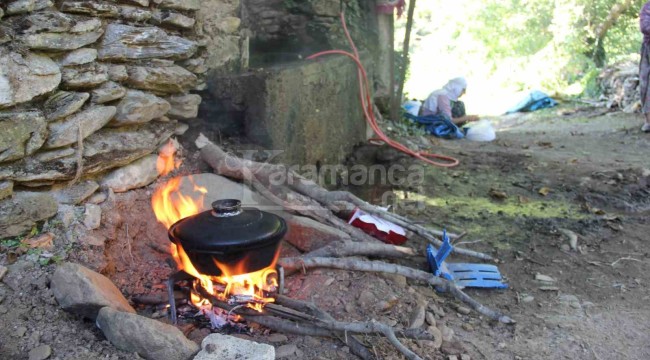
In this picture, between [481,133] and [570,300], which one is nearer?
[570,300]

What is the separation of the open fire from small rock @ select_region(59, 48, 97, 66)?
75 centimetres

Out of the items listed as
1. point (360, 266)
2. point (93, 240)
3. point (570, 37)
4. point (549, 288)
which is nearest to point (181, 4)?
point (93, 240)

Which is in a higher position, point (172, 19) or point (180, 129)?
point (172, 19)

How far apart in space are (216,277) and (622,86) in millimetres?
9272

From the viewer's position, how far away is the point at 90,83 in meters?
2.54


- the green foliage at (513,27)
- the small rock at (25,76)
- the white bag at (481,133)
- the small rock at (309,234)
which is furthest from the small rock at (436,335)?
the green foliage at (513,27)

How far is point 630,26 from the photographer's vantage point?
11.6 metres

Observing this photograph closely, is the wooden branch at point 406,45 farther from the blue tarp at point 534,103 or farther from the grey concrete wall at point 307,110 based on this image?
the blue tarp at point 534,103

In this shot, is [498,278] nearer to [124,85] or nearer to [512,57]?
[124,85]

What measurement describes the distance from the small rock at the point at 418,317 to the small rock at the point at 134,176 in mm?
1670

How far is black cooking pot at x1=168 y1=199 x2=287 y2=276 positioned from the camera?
2289mm

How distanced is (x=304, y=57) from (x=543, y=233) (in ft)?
9.04

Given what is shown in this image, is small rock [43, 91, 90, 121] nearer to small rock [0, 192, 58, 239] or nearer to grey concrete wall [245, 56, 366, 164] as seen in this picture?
small rock [0, 192, 58, 239]

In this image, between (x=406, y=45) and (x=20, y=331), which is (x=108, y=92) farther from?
(x=406, y=45)
